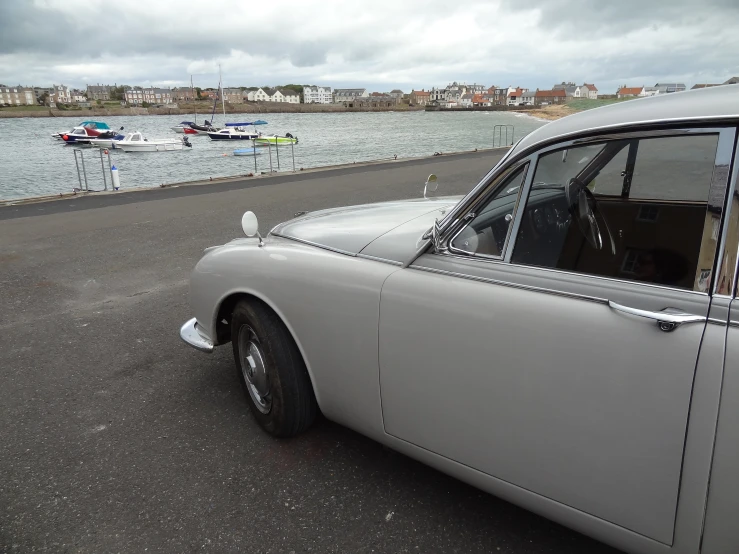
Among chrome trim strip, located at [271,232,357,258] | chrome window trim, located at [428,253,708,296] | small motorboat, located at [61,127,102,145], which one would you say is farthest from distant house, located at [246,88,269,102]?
chrome window trim, located at [428,253,708,296]

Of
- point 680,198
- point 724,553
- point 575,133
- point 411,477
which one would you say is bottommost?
point 411,477

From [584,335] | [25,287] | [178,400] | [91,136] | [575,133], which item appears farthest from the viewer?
[91,136]

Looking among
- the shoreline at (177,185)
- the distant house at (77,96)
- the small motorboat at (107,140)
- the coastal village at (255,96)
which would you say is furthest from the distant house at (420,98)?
the shoreline at (177,185)

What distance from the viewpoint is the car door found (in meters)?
1.50

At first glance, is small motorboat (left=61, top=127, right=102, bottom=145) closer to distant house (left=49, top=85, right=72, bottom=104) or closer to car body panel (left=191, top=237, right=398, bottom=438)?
car body panel (left=191, top=237, right=398, bottom=438)

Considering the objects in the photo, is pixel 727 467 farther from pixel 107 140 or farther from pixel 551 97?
pixel 551 97

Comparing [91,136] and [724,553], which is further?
[91,136]

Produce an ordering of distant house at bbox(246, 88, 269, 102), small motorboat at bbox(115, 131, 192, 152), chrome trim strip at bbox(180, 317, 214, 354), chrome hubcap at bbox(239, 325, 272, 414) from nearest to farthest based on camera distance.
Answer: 1. chrome hubcap at bbox(239, 325, 272, 414)
2. chrome trim strip at bbox(180, 317, 214, 354)
3. small motorboat at bbox(115, 131, 192, 152)
4. distant house at bbox(246, 88, 269, 102)

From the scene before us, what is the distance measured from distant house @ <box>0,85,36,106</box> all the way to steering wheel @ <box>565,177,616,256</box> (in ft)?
557

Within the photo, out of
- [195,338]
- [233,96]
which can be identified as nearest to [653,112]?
[195,338]

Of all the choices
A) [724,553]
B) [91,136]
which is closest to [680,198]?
[724,553]

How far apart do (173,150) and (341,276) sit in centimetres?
4453

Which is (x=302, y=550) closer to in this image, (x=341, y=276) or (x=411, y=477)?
(x=411, y=477)

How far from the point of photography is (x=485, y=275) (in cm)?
190
